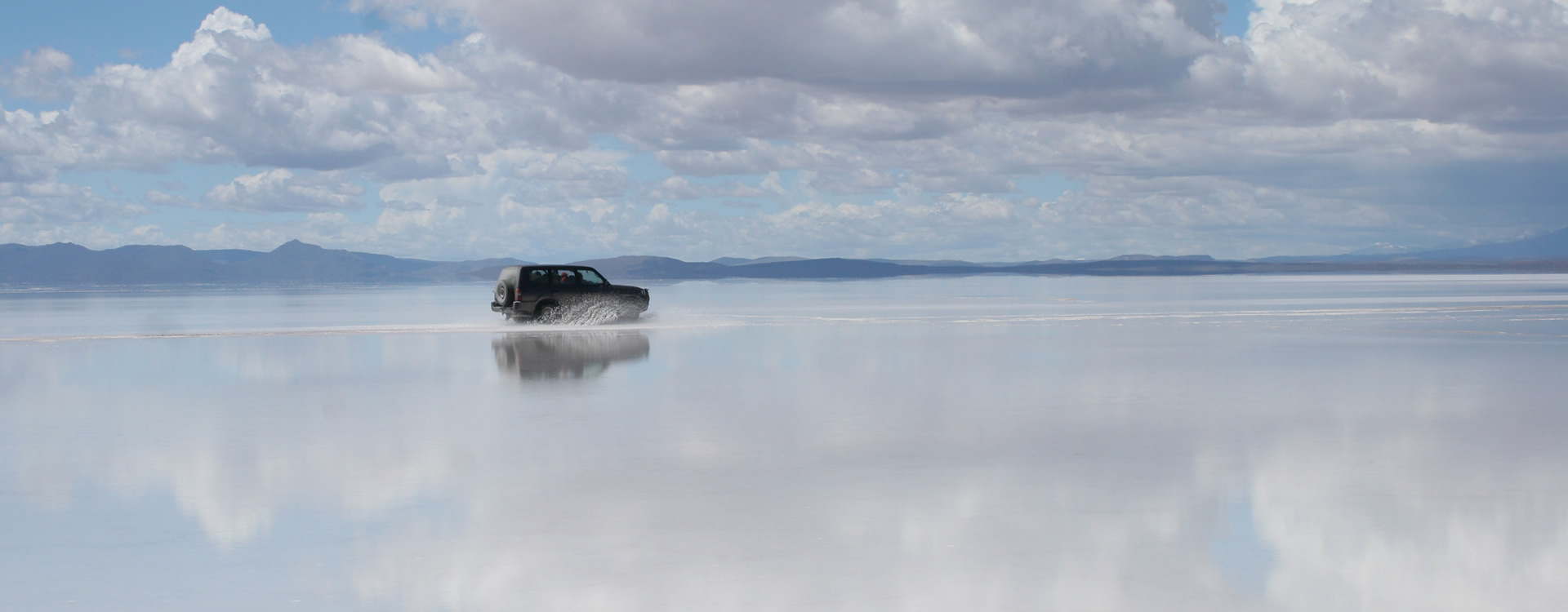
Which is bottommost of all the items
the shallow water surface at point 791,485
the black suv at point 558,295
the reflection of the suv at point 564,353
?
the reflection of the suv at point 564,353

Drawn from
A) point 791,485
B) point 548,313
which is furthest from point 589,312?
point 791,485

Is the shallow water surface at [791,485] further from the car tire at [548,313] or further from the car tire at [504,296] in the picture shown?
the car tire at [548,313]

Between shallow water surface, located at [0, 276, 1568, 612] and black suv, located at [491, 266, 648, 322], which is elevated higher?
black suv, located at [491, 266, 648, 322]

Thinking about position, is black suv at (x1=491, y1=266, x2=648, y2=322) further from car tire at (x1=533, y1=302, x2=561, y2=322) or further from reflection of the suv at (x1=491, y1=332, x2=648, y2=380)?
reflection of the suv at (x1=491, y1=332, x2=648, y2=380)

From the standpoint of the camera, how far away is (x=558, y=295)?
119 feet

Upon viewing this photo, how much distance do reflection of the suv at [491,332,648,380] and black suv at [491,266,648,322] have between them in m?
3.82

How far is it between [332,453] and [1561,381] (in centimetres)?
1563

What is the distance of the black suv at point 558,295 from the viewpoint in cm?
3575

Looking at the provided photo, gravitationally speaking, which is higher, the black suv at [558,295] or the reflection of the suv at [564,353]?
the black suv at [558,295]

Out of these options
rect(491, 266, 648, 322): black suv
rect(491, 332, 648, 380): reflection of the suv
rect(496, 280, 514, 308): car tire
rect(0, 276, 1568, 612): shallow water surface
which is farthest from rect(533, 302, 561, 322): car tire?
rect(0, 276, 1568, 612): shallow water surface

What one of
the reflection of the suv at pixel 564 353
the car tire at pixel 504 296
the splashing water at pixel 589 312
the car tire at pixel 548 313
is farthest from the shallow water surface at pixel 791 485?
the splashing water at pixel 589 312

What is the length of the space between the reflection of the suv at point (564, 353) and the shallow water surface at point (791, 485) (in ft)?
1.15

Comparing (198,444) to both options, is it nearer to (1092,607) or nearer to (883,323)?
(1092,607)

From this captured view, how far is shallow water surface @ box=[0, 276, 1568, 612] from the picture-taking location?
6.77 metres
